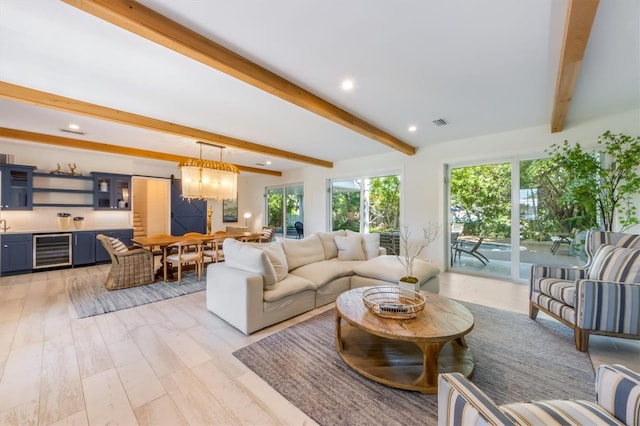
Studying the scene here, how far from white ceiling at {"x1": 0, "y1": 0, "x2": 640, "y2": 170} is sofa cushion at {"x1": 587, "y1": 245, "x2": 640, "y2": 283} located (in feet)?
5.69

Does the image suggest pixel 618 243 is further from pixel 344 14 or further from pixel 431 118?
pixel 344 14

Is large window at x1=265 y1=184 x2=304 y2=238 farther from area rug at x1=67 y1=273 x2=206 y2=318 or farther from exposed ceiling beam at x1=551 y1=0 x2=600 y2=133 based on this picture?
exposed ceiling beam at x1=551 y1=0 x2=600 y2=133

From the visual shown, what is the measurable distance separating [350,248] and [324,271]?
0.92 metres

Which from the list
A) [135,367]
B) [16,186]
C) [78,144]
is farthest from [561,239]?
[16,186]

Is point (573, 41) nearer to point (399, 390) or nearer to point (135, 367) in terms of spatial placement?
point (399, 390)

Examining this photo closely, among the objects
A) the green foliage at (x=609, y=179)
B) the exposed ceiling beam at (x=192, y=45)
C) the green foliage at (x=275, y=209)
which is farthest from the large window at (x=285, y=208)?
the green foliage at (x=609, y=179)

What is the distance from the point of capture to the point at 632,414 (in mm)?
953

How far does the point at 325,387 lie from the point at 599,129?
194 inches

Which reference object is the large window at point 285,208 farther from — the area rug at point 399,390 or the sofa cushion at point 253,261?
the area rug at point 399,390

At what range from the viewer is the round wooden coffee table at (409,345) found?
5.65 ft

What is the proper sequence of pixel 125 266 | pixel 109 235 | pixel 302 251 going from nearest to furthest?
1. pixel 302 251
2. pixel 125 266
3. pixel 109 235

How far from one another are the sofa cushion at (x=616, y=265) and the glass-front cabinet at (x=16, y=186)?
8.79 meters

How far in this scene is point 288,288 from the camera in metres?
2.81

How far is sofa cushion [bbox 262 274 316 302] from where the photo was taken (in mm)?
2648
